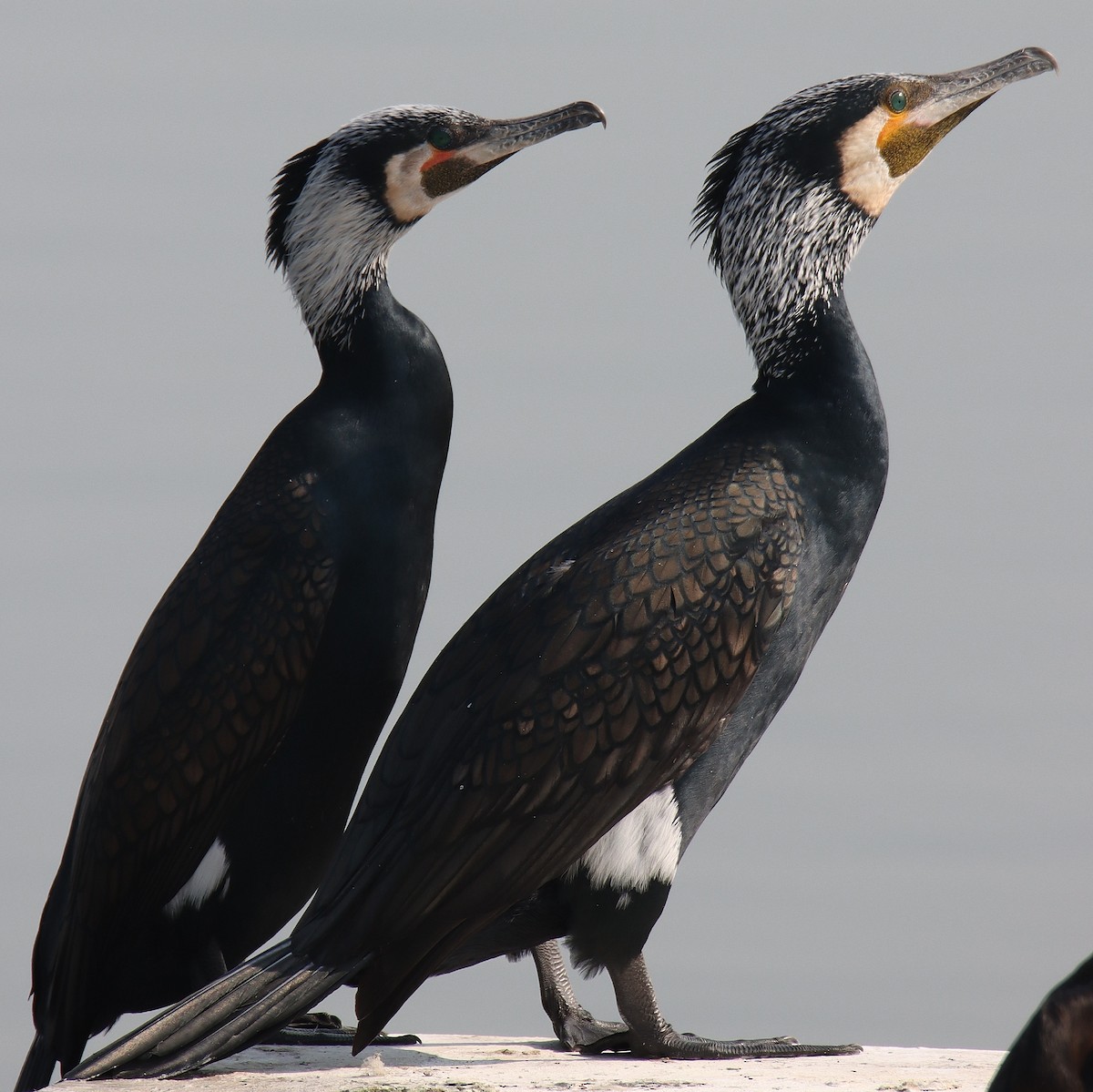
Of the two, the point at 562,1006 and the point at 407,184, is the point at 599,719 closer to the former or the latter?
the point at 562,1006

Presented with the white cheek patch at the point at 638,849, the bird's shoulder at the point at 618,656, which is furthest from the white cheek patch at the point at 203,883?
the white cheek patch at the point at 638,849

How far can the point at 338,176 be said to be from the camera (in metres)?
6.76

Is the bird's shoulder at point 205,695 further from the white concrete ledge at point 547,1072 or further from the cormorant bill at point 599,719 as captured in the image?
the white concrete ledge at point 547,1072

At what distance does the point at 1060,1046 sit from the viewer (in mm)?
2252

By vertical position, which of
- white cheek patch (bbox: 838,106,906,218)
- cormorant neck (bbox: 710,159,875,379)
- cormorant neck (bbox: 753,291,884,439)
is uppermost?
white cheek patch (bbox: 838,106,906,218)

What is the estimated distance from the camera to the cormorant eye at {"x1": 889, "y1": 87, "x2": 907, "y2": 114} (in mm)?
6273

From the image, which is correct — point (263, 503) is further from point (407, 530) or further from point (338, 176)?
point (338, 176)

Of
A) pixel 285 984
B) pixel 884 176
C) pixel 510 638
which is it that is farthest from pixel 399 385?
pixel 285 984

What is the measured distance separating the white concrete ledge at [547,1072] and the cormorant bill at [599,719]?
0.47ft

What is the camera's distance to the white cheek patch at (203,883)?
19.8 feet

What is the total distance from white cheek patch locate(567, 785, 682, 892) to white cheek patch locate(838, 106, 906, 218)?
2179 millimetres

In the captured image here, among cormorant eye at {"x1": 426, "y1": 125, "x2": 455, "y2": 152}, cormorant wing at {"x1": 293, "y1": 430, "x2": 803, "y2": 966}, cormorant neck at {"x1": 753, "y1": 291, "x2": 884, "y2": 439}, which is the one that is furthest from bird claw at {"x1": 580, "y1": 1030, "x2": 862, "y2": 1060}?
cormorant eye at {"x1": 426, "y1": 125, "x2": 455, "y2": 152}

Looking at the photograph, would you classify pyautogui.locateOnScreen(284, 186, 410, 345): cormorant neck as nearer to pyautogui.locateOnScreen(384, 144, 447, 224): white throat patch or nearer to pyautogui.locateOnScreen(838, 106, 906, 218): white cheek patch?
pyautogui.locateOnScreen(384, 144, 447, 224): white throat patch

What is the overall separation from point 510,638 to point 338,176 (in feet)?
7.39
